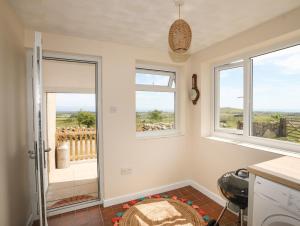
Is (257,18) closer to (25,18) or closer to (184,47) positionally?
(184,47)

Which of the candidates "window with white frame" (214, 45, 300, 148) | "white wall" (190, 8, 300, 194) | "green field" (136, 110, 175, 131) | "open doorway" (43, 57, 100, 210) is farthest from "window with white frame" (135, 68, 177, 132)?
"window with white frame" (214, 45, 300, 148)

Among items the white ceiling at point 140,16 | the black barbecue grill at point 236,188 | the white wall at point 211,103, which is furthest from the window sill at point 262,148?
the white ceiling at point 140,16

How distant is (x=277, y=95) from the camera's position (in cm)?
201

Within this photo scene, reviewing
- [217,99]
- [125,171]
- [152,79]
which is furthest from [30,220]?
[217,99]

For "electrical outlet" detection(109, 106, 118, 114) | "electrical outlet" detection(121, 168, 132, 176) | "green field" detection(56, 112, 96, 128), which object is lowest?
"electrical outlet" detection(121, 168, 132, 176)

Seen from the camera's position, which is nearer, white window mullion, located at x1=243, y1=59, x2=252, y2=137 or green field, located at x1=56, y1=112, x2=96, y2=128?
white window mullion, located at x1=243, y1=59, x2=252, y2=137

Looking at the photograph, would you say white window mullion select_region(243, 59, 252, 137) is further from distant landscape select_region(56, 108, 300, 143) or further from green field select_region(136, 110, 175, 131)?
green field select_region(136, 110, 175, 131)

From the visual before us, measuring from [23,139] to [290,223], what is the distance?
254cm

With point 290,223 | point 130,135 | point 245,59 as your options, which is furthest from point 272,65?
point 130,135

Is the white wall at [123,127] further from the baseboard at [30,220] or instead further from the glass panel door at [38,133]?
the baseboard at [30,220]

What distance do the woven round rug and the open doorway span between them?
26.1 inches

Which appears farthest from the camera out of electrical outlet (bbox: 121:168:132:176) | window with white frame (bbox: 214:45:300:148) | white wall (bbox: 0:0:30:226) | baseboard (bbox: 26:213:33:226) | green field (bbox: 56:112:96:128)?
green field (bbox: 56:112:96:128)

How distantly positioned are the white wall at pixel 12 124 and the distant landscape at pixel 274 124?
8.84ft

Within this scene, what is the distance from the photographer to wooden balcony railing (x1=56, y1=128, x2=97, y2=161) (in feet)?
14.3
